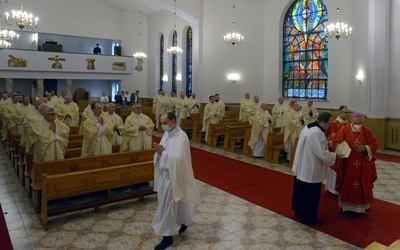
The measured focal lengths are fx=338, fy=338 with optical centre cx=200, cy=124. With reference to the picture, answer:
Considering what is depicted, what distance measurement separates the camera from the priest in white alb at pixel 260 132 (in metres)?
10.8

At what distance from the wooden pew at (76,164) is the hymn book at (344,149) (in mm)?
3821

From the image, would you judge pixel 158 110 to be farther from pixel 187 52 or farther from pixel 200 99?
pixel 187 52

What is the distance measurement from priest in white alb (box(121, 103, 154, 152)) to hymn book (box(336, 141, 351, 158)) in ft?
14.3

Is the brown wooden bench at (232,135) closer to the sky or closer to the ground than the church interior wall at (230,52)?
closer to the ground

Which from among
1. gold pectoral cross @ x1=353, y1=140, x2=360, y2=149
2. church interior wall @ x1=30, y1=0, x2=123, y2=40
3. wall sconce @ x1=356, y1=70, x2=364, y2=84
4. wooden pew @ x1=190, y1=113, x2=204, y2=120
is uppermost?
church interior wall @ x1=30, y1=0, x2=123, y2=40

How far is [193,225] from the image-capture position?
5566mm

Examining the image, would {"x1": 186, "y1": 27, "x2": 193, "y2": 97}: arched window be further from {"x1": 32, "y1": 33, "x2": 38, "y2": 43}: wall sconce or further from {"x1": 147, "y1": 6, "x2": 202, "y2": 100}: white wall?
{"x1": 32, "y1": 33, "x2": 38, "y2": 43}: wall sconce

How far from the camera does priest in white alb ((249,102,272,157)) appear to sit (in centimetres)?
1080

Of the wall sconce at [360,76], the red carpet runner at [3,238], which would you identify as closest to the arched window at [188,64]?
the wall sconce at [360,76]

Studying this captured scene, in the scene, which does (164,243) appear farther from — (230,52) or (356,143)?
(230,52)

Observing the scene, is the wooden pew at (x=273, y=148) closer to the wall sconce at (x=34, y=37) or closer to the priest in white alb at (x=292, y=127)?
the priest in white alb at (x=292, y=127)

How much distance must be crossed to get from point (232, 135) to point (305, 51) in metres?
7.07

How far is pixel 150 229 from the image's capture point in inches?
212

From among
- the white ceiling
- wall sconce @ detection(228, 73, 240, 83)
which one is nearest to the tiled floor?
wall sconce @ detection(228, 73, 240, 83)
